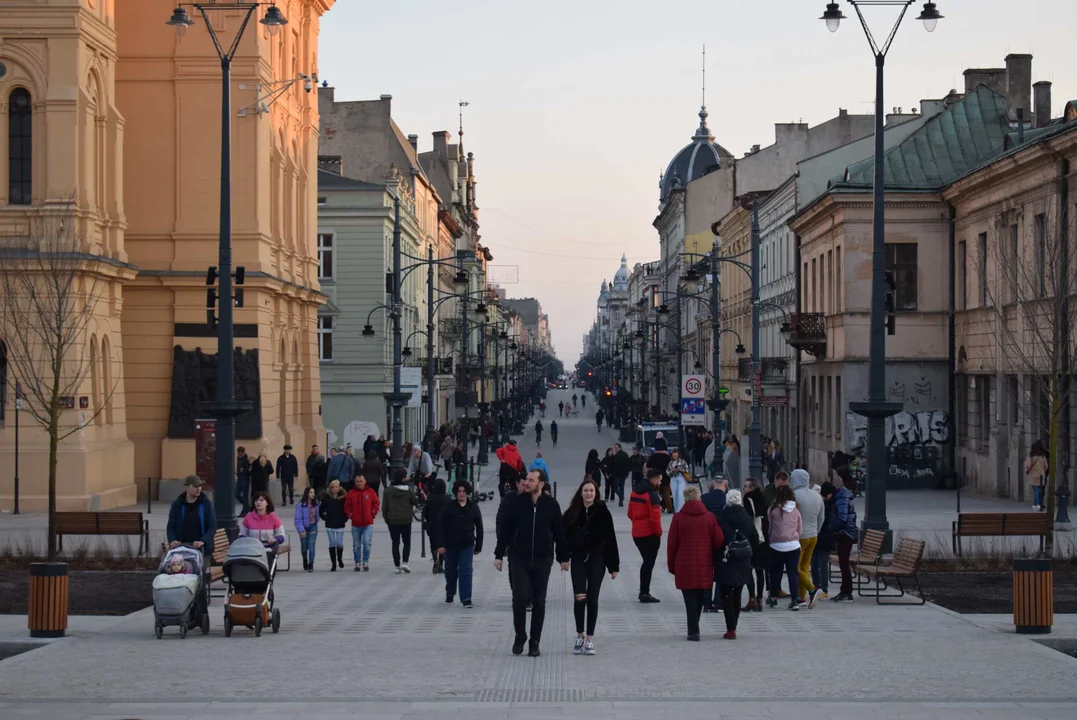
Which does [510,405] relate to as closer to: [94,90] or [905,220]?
[905,220]

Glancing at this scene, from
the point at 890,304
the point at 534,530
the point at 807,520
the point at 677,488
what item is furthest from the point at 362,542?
the point at 677,488

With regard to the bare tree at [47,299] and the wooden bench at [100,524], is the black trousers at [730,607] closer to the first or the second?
the wooden bench at [100,524]

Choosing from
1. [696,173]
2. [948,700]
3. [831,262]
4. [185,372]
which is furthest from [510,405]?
[948,700]

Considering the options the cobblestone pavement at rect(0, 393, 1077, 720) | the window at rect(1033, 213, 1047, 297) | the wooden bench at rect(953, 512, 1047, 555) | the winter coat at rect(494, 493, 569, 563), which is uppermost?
the window at rect(1033, 213, 1047, 297)

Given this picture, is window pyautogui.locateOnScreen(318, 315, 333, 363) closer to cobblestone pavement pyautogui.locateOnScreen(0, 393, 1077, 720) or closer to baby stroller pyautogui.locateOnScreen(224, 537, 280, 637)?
cobblestone pavement pyautogui.locateOnScreen(0, 393, 1077, 720)

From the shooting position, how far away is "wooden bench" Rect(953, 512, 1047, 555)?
22.3 m

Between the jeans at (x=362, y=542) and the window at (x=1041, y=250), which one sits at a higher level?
the window at (x=1041, y=250)

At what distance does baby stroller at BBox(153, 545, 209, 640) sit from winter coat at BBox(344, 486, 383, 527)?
6.53 metres

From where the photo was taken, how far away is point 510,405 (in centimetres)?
10562

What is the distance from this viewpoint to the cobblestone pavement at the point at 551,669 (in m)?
11.9

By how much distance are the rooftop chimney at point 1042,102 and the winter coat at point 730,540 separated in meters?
29.9

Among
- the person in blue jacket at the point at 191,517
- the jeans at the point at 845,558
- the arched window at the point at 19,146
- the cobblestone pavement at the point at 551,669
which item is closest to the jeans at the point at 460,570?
the cobblestone pavement at the point at 551,669

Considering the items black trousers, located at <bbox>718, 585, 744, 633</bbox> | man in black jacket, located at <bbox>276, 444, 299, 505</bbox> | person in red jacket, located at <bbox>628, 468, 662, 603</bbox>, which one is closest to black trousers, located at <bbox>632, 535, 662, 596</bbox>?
person in red jacket, located at <bbox>628, 468, 662, 603</bbox>

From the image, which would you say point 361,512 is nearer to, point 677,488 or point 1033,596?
point 1033,596
